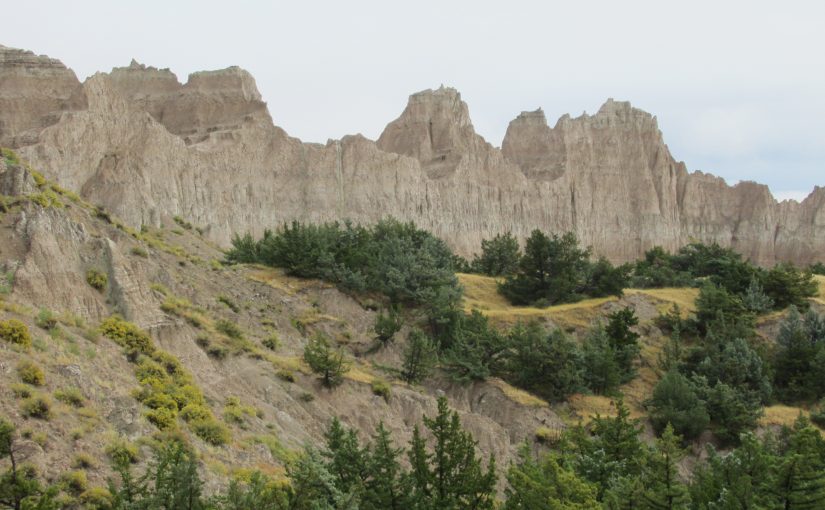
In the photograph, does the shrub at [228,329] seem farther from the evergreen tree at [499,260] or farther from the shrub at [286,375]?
the evergreen tree at [499,260]

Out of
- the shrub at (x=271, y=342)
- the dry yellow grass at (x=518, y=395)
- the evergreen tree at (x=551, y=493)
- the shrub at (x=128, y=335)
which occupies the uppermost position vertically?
the shrub at (x=128, y=335)

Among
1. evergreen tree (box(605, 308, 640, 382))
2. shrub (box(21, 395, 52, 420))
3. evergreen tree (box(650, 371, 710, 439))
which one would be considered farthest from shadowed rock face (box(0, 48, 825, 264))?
shrub (box(21, 395, 52, 420))

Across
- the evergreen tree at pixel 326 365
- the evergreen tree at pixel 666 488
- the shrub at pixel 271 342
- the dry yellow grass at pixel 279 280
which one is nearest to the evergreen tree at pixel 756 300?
the dry yellow grass at pixel 279 280

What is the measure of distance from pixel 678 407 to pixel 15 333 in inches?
995

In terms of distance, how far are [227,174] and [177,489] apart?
2240 inches

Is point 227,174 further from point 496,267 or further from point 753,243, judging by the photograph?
point 753,243

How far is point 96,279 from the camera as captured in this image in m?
23.8

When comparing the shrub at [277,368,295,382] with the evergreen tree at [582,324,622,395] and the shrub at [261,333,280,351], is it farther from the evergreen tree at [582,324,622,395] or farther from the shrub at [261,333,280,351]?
the evergreen tree at [582,324,622,395]

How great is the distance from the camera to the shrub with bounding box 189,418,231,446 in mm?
20641

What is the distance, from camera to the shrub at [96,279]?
23.7m

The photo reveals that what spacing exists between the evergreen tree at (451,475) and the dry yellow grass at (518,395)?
15494 millimetres

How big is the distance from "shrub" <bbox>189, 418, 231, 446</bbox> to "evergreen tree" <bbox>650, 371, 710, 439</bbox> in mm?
19993

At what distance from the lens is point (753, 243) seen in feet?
355

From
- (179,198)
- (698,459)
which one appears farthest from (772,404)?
(179,198)
